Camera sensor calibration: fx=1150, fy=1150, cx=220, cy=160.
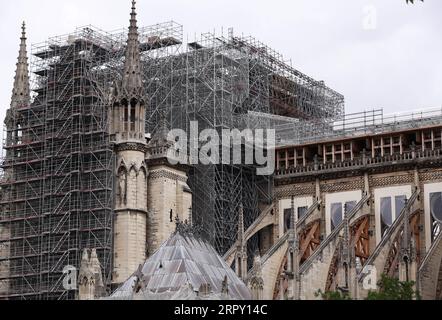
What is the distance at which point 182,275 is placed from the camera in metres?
37.8

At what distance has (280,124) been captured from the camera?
2386 inches

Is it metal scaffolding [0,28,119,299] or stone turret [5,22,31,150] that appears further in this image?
stone turret [5,22,31,150]

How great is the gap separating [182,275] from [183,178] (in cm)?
1710

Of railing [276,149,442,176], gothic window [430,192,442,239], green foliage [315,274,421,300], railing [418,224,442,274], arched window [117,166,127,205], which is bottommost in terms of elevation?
green foliage [315,274,421,300]

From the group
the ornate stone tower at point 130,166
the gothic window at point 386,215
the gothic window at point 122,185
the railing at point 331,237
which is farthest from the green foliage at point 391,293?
the gothic window at point 386,215

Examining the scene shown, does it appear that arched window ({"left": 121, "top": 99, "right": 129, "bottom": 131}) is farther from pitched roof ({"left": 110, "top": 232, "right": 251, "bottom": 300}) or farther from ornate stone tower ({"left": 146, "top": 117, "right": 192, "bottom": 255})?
pitched roof ({"left": 110, "top": 232, "right": 251, "bottom": 300})

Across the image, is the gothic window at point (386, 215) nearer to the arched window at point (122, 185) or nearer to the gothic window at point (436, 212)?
the gothic window at point (436, 212)

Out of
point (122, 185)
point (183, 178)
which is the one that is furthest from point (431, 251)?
point (122, 185)

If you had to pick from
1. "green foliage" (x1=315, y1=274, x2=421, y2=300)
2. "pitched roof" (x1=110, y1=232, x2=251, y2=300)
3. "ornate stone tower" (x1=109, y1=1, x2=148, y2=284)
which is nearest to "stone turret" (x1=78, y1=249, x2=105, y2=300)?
"ornate stone tower" (x1=109, y1=1, x2=148, y2=284)

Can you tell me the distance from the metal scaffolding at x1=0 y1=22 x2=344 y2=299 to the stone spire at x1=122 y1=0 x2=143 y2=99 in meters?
1.14

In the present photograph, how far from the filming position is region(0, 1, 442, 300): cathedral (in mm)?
51719

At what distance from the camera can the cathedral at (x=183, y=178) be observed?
170 ft
